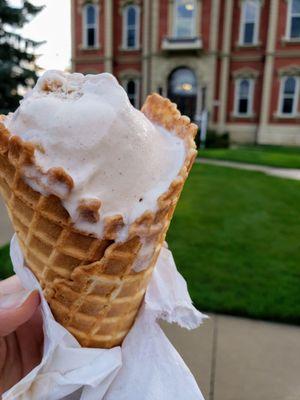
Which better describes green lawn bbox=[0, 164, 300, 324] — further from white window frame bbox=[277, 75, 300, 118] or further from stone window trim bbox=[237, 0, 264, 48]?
stone window trim bbox=[237, 0, 264, 48]

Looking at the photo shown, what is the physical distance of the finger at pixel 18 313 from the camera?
1.39 meters

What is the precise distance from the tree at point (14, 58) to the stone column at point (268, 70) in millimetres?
16768

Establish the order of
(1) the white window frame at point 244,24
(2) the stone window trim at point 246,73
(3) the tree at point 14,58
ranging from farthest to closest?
(2) the stone window trim at point 246,73 → (1) the white window frame at point 244,24 → (3) the tree at point 14,58

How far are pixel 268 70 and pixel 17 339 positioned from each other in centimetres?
2661

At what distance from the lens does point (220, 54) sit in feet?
85.3

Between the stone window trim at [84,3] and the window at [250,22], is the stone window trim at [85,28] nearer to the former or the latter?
the stone window trim at [84,3]

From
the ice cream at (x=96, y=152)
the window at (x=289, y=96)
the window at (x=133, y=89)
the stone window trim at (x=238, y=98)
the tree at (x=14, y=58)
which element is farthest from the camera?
the window at (x=133, y=89)

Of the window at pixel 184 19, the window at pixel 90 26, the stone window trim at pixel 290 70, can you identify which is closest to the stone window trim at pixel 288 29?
the stone window trim at pixel 290 70

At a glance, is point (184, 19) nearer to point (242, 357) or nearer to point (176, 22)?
point (176, 22)

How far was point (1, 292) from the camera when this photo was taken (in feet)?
5.06

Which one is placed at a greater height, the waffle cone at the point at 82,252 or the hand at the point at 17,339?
the waffle cone at the point at 82,252

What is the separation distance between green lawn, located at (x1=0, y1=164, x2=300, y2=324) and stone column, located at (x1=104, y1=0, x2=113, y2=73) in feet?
67.7

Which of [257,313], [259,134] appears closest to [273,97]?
[259,134]

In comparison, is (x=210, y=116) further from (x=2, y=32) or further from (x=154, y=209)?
(x=154, y=209)
